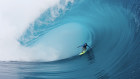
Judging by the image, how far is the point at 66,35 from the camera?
22.2 metres

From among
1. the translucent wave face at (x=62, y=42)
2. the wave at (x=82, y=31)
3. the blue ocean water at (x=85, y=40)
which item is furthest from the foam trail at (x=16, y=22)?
the translucent wave face at (x=62, y=42)

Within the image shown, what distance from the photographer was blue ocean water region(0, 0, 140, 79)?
17.6 meters

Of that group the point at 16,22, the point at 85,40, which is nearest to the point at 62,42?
the point at 85,40

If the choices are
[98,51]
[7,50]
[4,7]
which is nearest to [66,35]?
[98,51]

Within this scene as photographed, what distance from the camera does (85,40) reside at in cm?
2084

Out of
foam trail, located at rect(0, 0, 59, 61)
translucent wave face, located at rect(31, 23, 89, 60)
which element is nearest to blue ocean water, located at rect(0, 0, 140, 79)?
translucent wave face, located at rect(31, 23, 89, 60)

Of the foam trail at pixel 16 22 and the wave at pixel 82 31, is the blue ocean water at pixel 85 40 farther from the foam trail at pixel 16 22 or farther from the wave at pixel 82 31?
the foam trail at pixel 16 22

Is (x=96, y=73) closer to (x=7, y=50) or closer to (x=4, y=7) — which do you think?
(x=7, y=50)

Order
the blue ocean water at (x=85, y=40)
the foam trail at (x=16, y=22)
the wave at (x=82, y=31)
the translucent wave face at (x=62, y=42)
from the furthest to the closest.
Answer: the foam trail at (x=16, y=22) → the translucent wave face at (x=62, y=42) → the wave at (x=82, y=31) → the blue ocean water at (x=85, y=40)

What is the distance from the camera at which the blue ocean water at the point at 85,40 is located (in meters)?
17.6

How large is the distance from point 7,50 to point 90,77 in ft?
28.5

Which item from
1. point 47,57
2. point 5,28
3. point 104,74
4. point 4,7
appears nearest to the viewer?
point 104,74

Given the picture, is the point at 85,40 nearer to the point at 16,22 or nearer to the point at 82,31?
the point at 82,31

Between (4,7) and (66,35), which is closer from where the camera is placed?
(66,35)
